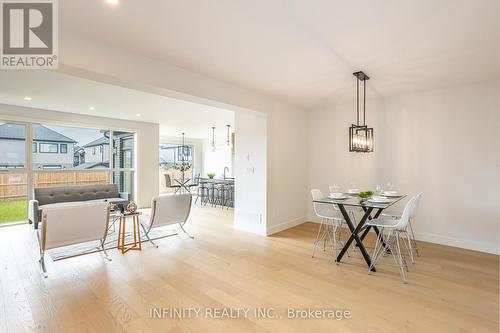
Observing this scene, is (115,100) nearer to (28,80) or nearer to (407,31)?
(28,80)

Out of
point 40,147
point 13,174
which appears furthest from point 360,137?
point 13,174

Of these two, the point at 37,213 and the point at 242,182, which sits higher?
the point at 242,182

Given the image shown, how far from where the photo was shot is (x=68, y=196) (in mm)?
5781

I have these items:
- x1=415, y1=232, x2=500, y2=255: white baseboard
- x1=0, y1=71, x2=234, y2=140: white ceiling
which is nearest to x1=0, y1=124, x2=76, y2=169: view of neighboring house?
x1=0, y1=71, x2=234, y2=140: white ceiling

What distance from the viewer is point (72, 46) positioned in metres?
2.41

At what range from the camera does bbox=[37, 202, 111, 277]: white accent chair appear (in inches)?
120

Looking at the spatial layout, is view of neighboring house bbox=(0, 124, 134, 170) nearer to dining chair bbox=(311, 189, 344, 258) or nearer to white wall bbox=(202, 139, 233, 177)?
white wall bbox=(202, 139, 233, 177)

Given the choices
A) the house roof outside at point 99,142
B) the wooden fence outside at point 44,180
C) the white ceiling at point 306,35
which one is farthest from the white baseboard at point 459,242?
the house roof outside at point 99,142

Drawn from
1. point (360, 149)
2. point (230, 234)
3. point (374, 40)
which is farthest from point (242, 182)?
point (374, 40)

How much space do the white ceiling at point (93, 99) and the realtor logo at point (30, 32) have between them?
1.51 feet

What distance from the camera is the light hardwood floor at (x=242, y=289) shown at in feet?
6.97

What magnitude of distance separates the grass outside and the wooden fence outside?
4.6 inches

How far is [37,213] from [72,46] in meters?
4.12

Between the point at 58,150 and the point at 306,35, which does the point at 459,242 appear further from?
the point at 58,150
